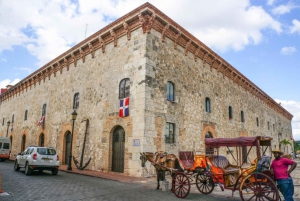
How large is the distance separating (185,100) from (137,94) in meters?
3.65

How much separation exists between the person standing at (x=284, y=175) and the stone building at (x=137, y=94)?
6.18m

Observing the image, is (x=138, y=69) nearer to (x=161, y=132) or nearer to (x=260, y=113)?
(x=161, y=132)

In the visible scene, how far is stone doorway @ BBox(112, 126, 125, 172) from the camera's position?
1180 cm

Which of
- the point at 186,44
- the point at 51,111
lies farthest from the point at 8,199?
the point at 51,111

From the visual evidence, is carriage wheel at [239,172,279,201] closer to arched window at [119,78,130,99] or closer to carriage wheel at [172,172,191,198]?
carriage wheel at [172,172,191,198]

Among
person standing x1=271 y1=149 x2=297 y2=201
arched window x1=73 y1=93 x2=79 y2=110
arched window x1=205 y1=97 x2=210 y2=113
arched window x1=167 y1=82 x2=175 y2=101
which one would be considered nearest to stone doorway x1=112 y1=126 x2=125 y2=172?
arched window x1=167 y1=82 x2=175 y2=101

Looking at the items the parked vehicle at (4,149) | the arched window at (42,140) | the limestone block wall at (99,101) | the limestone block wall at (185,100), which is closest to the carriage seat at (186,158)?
the limestone block wall at (185,100)

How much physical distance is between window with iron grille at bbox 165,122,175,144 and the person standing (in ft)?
22.7

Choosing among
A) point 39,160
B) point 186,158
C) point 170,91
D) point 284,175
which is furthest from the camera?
point 170,91

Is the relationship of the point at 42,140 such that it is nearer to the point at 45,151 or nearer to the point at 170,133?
the point at 45,151

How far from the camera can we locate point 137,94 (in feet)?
37.9

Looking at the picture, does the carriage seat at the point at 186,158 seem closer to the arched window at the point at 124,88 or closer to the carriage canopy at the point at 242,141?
the carriage canopy at the point at 242,141

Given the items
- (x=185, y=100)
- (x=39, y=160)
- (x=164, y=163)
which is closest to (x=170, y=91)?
(x=185, y=100)

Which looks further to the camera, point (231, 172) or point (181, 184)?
point (181, 184)
